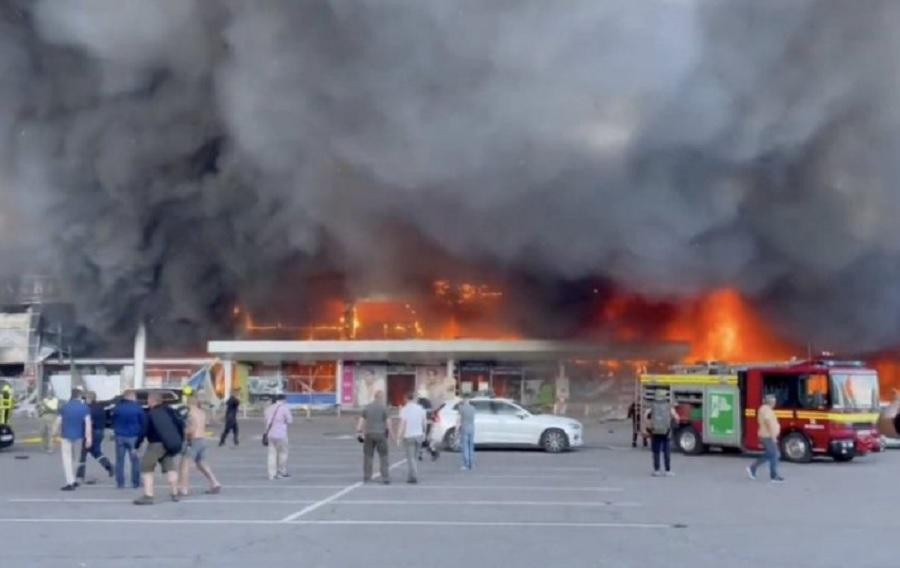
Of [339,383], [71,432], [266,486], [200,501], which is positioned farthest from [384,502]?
[339,383]

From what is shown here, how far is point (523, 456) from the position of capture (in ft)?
77.0

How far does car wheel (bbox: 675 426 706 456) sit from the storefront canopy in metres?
16.5

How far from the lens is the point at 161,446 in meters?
14.5

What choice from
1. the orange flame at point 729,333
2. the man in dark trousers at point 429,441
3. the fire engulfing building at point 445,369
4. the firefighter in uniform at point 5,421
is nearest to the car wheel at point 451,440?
the man in dark trousers at point 429,441

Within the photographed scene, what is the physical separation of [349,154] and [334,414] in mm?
13967

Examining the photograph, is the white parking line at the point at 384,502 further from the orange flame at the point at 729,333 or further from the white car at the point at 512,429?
the orange flame at the point at 729,333

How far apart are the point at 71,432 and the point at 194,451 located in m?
2.07

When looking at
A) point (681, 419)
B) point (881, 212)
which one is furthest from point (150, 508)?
point (881, 212)

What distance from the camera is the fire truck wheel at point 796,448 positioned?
22.0 meters

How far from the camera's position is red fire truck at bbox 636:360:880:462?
859 inches

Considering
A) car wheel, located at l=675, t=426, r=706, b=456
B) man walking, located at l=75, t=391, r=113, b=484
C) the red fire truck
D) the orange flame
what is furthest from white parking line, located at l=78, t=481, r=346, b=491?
the orange flame

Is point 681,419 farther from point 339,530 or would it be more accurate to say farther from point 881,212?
point 339,530

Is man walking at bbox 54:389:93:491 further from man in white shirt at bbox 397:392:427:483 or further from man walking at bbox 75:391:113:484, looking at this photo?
man in white shirt at bbox 397:392:427:483

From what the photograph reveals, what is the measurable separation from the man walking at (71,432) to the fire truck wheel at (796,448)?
12810 millimetres
